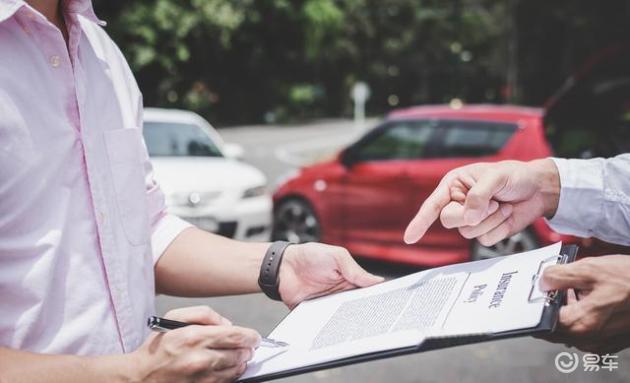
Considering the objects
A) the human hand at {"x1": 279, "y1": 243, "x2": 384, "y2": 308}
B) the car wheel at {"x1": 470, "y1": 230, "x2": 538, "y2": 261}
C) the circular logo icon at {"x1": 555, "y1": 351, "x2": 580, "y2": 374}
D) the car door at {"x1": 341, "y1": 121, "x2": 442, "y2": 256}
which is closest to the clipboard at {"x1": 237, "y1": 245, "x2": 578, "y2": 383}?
the human hand at {"x1": 279, "y1": 243, "x2": 384, "y2": 308}

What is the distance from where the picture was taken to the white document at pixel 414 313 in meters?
1.15

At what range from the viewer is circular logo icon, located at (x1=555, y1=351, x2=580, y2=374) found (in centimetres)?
336

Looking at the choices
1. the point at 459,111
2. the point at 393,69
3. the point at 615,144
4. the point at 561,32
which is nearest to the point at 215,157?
the point at 459,111

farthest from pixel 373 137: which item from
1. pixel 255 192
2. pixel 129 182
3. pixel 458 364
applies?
pixel 129 182

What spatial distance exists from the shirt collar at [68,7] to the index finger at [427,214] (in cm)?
90

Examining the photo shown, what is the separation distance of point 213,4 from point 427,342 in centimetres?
2848

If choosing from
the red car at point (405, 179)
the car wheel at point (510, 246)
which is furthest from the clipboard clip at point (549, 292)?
the car wheel at point (510, 246)

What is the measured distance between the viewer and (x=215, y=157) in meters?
7.27

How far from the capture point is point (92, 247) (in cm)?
144

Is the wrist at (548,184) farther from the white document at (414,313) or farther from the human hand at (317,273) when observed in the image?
the human hand at (317,273)

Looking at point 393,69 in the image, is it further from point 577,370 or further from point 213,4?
point 577,370

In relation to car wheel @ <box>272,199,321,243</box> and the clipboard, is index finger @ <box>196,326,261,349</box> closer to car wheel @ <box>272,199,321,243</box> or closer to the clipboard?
the clipboard

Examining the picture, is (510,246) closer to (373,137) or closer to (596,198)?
(373,137)

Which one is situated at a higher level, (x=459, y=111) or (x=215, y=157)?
(x=459, y=111)
